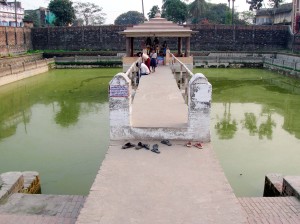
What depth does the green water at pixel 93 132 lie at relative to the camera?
643 cm

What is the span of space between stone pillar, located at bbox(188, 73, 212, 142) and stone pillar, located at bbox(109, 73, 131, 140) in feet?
3.27

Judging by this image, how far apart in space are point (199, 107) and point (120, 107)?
125 cm

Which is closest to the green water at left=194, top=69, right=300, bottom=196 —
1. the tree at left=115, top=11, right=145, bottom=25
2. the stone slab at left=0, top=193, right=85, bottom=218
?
the stone slab at left=0, top=193, right=85, bottom=218

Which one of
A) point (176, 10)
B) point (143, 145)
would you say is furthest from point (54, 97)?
point (176, 10)

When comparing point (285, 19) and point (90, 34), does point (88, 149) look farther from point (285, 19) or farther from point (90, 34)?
point (285, 19)

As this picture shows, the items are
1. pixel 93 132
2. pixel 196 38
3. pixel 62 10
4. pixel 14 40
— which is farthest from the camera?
pixel 62 10

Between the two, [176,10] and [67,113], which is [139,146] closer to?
[67,113]

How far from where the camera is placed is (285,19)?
38.2 m

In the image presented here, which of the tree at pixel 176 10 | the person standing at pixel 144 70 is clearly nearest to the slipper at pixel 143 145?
the person standing at pixel 144 70

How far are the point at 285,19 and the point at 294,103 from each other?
28.9 metres

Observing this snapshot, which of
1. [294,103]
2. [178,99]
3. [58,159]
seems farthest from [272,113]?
[58,159]

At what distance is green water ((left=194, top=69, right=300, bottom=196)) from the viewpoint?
6.44m

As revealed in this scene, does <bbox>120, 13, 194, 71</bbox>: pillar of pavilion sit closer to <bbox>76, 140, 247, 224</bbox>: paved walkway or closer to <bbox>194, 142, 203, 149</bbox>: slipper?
<bbox>194, 142, 203, 149</bbox>: slipper

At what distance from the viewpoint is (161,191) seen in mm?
3693
